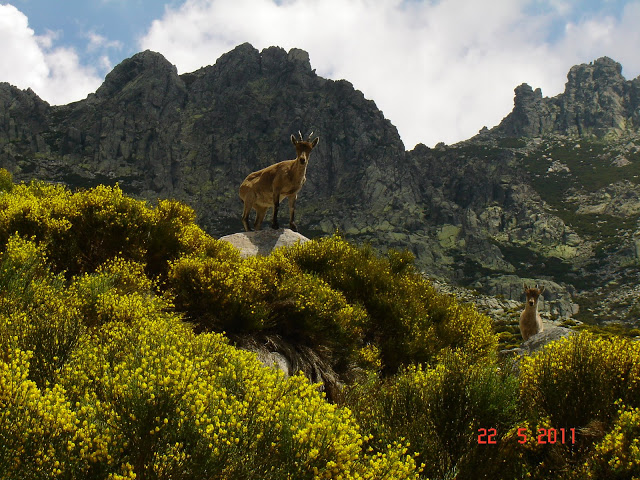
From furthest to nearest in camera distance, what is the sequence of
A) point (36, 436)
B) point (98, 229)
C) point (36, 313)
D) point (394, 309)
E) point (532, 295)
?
point (532, 295) → point (394, 309) → point (98, 229) → point (36, 313) → point (36, 436)

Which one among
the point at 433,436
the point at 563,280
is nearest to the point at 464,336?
the point at 433,436

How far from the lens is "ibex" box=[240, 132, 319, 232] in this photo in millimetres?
17531

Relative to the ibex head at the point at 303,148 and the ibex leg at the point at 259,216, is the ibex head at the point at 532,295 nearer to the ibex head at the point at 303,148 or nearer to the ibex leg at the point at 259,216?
the ibex head at the point at 303,148

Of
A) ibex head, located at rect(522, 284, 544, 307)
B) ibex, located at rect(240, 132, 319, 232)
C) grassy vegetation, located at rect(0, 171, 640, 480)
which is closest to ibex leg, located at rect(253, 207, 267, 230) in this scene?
ibex, located at rect(240, 132, 319, 232)

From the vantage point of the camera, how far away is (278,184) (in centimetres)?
1788

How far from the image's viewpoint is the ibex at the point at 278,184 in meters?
17.5

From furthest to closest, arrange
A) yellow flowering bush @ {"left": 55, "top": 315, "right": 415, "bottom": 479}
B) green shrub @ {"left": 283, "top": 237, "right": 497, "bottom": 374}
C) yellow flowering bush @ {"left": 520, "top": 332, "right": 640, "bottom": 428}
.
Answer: green shrub @ {"left": 283, "top": 237, "right": 497, "bottom": 374}, yellow flowering bush @ {"left": 520, "top": 332, "right": 640, "bottom": 428}, yellow flowering bush @ {"left": 55, "top": 315, "right": 415, "bottom": 479}

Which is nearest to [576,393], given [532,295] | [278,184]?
[278,184]
